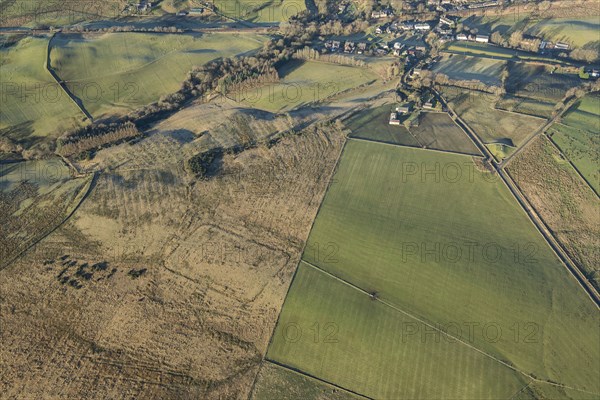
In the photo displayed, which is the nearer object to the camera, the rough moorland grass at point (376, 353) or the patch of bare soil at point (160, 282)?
the rough moorland grass at point (376, 353)

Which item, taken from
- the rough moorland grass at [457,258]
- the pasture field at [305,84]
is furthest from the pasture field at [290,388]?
the pasture field at [305,84]

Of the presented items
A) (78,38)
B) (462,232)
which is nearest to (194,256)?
(462,232)

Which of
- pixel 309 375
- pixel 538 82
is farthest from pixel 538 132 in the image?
pixel 309 375

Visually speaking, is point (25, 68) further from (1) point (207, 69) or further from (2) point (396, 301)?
(2) point (396, 301)

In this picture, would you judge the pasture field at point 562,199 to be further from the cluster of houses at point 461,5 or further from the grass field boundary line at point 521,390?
the cluster of houses at point 461,5

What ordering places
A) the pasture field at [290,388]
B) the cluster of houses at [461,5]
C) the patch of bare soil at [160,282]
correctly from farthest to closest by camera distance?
1. the cluster of houses at [461,5]
2. the patch of bare soil at [160,282]
3. the pasture field at [290,388]

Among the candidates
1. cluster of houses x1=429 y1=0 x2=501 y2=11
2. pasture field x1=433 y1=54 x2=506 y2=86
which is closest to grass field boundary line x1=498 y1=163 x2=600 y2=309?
pasture field x1=433 y1=54 x2=506 y2=86

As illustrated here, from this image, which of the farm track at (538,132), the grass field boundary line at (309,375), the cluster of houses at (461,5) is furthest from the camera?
the cluster of houses at (461,5)
